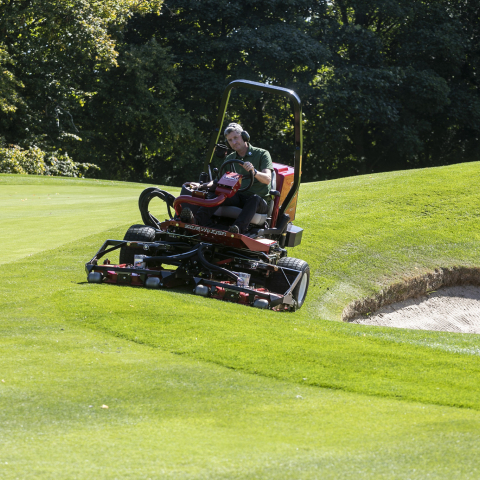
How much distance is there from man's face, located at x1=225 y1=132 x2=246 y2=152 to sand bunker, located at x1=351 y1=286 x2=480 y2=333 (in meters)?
3.42

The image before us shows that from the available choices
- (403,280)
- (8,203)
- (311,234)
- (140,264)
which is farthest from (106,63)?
(140,264)

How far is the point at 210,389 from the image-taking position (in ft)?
14.6

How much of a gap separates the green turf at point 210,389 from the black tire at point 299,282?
0.55 metres

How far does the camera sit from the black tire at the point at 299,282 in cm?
803

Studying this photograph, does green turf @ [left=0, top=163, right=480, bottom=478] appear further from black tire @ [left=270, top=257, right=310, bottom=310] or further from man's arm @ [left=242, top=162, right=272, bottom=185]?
man's arm @ [left=242, top=162, right=272, bottom=185]

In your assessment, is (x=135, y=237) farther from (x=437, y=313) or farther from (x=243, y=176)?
(x=437, y=313)

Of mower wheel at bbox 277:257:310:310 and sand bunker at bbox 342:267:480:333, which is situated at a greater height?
mower wheel at bbox 277:257:310:310

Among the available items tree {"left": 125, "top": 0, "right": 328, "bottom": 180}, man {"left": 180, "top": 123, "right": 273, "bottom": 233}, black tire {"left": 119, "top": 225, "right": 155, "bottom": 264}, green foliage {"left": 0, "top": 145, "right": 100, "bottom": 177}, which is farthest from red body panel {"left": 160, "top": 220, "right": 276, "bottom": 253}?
tree {"left": 125, "top": 0, "right": 328, "bottom": 180}

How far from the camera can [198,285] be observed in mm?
7418

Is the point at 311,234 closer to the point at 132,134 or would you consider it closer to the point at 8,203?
the point at 8,203

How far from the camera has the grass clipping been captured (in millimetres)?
10195

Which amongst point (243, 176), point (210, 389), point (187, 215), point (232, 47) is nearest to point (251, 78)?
point (232, 47)

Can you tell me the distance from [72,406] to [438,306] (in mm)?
8352

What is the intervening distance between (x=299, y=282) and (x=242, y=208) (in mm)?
1086
